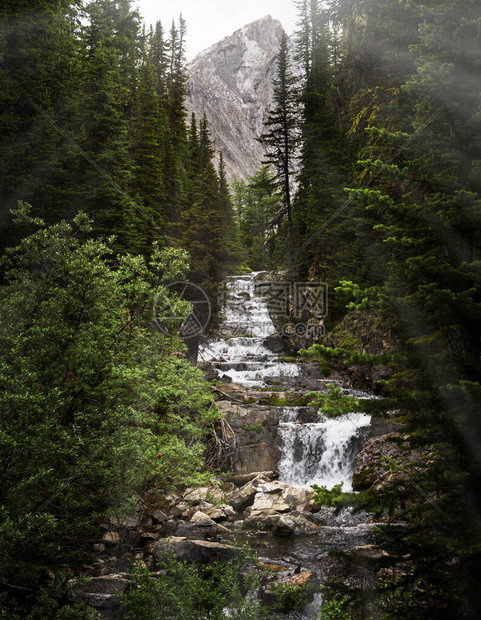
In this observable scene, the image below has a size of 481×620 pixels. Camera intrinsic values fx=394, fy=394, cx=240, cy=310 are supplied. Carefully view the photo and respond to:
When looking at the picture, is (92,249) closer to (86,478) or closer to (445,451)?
(86,478)

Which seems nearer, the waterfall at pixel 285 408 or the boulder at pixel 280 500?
the boulder at pixel 280 500

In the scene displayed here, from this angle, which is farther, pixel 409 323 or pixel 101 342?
pixel 101 342

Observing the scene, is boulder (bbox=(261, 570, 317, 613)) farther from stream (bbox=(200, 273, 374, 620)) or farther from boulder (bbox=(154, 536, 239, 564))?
boulder (bbox=(154, 536, 239, 564))

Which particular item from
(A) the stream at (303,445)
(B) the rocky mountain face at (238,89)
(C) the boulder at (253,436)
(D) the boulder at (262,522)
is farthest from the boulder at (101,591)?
(B) the rocky mountain face at (238,89)

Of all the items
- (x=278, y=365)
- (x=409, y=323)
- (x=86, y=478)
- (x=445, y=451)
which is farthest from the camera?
(x=278, y=365)

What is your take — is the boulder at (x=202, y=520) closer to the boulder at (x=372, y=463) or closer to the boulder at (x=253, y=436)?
the boulder at (x=253, y=436)

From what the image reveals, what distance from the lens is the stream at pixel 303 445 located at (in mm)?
9367

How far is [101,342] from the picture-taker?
25.5ft

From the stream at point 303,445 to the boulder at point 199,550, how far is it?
3.03 feet

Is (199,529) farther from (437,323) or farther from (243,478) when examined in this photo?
(437,323)

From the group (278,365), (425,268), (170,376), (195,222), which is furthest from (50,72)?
(425,268)

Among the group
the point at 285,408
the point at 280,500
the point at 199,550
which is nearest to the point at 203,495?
the point at 280,500

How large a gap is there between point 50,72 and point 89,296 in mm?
16211

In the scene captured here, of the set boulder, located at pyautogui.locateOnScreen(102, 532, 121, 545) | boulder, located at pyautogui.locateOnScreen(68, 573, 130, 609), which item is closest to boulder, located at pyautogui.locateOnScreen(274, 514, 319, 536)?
boulder, located at pyautogui.locateOnScreen(102, 532, 121, 545)
